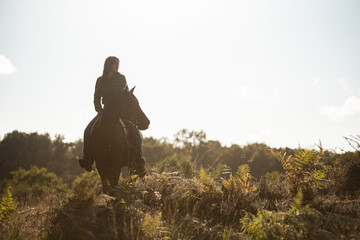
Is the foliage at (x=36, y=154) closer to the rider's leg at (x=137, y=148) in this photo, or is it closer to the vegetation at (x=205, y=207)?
the rider's leg at (x=137, y=148)

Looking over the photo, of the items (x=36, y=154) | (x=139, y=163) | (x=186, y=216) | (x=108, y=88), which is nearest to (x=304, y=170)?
(x=186, y=216)

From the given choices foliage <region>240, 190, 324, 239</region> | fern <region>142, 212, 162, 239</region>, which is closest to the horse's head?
fern <region>142, 212, 162, 239</region>

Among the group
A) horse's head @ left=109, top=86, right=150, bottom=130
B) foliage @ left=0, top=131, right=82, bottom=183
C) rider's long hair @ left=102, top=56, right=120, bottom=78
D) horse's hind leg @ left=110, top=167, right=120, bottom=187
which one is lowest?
horse's hind leg @ left=110, top=167, right=120, bottom=187

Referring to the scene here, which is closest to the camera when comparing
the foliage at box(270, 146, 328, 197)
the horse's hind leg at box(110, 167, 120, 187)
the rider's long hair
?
the horse's hind leg at box(110, 167, 120, 187)

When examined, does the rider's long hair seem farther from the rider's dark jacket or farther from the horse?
the horse

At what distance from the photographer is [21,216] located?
15.1 ft

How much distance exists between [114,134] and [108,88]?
115 cm

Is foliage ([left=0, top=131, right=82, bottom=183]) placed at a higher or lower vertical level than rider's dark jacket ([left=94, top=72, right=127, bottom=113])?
higher

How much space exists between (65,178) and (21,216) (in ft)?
163

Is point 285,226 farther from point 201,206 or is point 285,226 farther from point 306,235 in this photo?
point 201,206

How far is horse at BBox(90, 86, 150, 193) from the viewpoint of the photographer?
5812 millimetres

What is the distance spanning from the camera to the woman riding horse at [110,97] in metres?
6.50

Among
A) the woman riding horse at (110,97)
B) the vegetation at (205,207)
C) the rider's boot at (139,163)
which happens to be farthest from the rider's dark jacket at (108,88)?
the vegetation at (205,207)

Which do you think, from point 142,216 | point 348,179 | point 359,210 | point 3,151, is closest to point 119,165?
point 142,216
